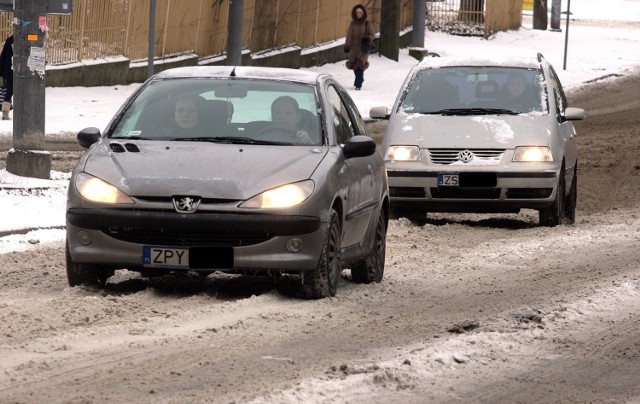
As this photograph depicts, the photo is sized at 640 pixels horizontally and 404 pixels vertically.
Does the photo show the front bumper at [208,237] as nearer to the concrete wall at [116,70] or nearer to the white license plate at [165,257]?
the white license plate at [165,257]

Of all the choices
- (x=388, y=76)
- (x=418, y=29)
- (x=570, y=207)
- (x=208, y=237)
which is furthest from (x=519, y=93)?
(x=418, y=29)

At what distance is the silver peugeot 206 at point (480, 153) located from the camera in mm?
15344

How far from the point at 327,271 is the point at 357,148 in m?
1.01

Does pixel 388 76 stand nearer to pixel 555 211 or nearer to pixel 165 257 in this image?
pixel 555 211

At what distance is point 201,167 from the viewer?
32.4 feet

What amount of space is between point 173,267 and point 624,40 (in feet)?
148

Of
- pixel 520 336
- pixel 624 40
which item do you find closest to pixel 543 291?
pixel 520 336

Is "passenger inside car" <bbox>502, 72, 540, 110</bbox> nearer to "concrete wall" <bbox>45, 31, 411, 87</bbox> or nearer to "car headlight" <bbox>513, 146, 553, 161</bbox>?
"car headlight" <bbox>513, 146, 553, 161</bbox>

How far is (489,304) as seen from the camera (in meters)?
10.3

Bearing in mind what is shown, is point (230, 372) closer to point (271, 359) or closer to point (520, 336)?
point (271, 359)

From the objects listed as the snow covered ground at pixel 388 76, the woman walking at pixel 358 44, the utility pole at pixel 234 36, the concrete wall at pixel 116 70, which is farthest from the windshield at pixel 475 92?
the woman walking at pixel 358 44

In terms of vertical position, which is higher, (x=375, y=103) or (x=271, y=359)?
(x=271, y=359)

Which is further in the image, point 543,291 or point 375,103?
point 375,103

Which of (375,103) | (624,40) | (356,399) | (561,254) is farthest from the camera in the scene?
(624,40)
